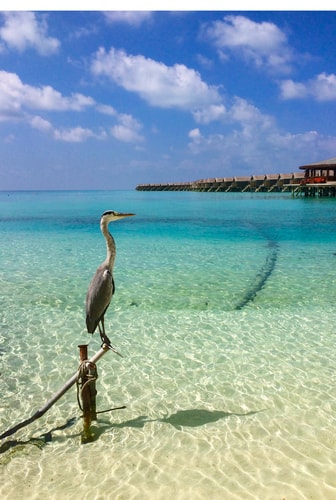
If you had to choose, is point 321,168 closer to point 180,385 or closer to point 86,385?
point 180,385

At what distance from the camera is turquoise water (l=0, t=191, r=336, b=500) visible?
3.63 meters

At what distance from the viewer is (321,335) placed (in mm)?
6910

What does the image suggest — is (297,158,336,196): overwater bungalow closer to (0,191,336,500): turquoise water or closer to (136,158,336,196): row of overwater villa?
(136,158,336,196): row of overwater villa

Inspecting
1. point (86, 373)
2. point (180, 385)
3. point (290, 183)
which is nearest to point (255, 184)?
point (290, 183)

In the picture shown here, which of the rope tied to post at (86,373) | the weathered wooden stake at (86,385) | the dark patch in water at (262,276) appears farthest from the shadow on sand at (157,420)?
the dark patch in water at (262,276)

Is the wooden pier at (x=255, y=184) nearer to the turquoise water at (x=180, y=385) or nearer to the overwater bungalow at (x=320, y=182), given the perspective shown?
the overwater bungalow at (x=320, y=182)

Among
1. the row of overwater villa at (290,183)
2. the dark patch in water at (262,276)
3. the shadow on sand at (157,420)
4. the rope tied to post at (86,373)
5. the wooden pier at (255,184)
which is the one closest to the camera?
the rope tied to post at (86,373)

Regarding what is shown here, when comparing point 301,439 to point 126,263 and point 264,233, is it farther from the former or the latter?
point 264,233

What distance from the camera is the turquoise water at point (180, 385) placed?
3629mm

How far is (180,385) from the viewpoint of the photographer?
529cm

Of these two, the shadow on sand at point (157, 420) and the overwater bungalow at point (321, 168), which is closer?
the shadow on sand at point (157, 420)

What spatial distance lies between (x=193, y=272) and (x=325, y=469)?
27.2 ft

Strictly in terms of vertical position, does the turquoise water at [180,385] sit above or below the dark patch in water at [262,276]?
below

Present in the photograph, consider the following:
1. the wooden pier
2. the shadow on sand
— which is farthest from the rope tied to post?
the wooden pier
